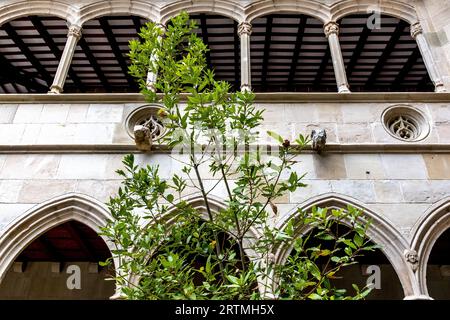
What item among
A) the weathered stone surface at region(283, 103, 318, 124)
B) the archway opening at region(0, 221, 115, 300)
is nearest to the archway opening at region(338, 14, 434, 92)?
the weathered stone surface at region(283, 103, 318, 124)

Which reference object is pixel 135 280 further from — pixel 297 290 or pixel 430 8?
pixel 430 8

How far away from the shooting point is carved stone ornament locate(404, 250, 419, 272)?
458cm

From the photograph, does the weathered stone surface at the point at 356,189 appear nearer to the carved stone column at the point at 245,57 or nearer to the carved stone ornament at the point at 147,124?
the carved stone column at the point at 245,57

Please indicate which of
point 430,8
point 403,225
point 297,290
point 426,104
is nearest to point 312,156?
point 403,225

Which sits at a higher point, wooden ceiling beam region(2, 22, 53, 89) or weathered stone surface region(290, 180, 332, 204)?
wooden ceiling beam region(2, 22, 53, 89)

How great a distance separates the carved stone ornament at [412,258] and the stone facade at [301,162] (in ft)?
0.05

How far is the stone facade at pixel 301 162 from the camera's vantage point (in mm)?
4922

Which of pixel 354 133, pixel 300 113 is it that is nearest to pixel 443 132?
pixel 354 133

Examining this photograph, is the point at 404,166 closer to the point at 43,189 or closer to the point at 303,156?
the point at 303,156

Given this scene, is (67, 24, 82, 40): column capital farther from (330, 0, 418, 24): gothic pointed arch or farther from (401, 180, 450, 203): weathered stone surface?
(401, 180, 450, 203): weathered stone surface

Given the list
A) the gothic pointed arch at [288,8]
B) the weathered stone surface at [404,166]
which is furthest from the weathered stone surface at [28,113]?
the weathered stone surface at [404,166]

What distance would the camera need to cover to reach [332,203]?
508cm

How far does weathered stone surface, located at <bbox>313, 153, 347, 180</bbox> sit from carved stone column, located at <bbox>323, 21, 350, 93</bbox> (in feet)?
4.44
